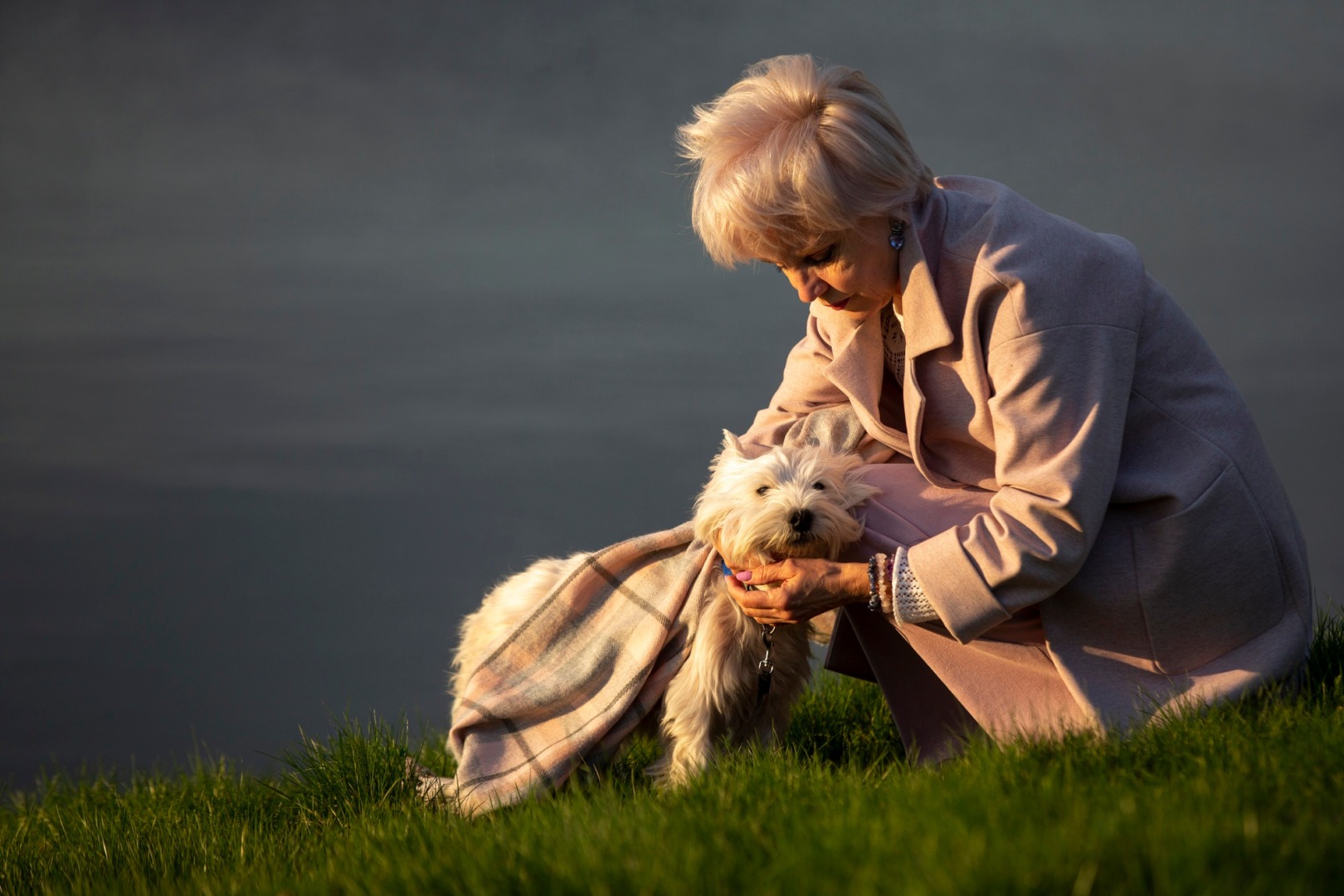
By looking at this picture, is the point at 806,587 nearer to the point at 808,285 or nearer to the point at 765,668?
the point at 765,668

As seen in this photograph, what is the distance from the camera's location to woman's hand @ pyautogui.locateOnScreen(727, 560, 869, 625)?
3.74m

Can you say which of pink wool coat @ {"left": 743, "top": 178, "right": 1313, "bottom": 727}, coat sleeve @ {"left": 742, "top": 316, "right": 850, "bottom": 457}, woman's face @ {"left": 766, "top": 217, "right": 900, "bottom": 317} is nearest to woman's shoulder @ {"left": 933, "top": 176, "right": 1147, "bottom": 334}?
pink wool coat @ {"left": 743, "top": 178, "right": 1313, "bottom": 727}

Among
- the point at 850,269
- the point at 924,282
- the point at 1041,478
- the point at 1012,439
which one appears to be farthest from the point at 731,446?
the point at 1041,478

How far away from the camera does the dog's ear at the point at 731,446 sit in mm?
4086

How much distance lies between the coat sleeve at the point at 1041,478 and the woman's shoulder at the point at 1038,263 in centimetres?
7

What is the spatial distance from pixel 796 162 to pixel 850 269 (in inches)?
17.4

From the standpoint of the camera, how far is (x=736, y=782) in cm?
324

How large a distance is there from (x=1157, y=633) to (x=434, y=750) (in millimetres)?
3319

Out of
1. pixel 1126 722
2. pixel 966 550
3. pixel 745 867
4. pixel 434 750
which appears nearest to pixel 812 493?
pixel 966 550

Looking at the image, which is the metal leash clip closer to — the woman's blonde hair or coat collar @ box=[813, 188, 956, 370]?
coat collar @ box=[813, 188, 956, 370]

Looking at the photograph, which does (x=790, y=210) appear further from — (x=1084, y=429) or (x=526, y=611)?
(x=526, y=611)

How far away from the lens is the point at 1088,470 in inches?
140

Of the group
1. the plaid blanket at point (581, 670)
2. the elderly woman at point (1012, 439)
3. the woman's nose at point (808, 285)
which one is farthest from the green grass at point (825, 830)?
the woman's nose at point (808, 285)

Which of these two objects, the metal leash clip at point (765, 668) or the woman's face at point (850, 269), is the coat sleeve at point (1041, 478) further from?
the metal leash clip at point (765, 668)
